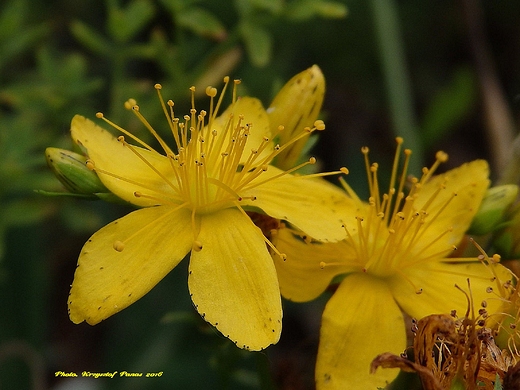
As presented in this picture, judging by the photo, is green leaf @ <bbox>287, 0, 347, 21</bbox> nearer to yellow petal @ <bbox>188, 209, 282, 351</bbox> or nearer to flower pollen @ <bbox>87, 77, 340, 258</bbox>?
flower pollen @ <bbox>87, 77, 340, 258</bbox>

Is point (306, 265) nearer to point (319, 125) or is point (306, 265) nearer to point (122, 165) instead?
point (319, 125)

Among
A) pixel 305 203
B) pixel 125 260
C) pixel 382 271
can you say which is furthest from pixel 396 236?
pixel 125 260

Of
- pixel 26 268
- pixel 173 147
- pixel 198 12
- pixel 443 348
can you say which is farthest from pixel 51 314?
pixel 443 348

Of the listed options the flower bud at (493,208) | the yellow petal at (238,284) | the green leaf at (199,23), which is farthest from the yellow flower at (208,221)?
the green leaf at (199,23)

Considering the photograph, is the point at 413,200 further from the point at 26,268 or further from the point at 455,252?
the point at 26,268

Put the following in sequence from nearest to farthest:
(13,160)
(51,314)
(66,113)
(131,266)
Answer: (131,266) → (13,160) → (66,113) → (51,314)

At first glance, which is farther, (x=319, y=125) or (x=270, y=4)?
(x=270, y=4)
